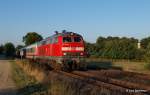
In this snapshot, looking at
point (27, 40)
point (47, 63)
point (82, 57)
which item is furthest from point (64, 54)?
point (27, 40)

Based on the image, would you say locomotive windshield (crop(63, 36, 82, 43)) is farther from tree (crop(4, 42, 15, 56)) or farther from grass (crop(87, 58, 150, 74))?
tree (crop(4, 42, 15, 56))

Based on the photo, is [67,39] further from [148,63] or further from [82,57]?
[148,63]

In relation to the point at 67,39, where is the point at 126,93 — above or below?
below

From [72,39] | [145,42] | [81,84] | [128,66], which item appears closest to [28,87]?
[81,84]

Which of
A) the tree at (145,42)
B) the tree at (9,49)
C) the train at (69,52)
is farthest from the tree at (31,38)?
the train at (69,52)

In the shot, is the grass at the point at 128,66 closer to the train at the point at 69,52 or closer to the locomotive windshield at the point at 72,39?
the train at the point at 69,52

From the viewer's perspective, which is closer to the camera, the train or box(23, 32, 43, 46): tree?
the train

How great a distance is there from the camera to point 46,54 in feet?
122

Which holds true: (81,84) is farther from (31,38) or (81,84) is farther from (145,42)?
(31,38)

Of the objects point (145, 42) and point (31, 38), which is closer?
point (145, 42)

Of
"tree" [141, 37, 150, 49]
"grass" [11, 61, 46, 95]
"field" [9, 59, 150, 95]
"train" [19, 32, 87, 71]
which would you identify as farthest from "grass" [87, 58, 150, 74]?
"tree" [141, 37, 150, 49]

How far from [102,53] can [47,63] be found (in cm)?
4175

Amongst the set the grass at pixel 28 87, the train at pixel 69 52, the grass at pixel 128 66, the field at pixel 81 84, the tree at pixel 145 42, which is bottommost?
the grass at pixel 28 87

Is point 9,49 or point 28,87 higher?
point 9,49
